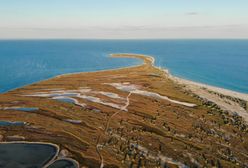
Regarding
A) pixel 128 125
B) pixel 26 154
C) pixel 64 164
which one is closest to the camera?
pixel 64 164

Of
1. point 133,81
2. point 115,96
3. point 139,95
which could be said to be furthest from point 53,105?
point 133,81

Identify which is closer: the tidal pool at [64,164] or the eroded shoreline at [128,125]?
the tidal pool at [64,164]

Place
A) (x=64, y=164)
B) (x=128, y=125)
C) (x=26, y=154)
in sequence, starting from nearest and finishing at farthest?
1. (x=64, y=164)
2. (x=26, y=154)
3. (x=128, y=125)

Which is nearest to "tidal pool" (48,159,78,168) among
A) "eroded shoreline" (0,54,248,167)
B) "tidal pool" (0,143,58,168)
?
"eroded shoreline" (0,54,248,167)

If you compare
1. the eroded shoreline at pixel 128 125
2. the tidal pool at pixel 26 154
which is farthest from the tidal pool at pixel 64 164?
the tidal pool at pixel 26 154

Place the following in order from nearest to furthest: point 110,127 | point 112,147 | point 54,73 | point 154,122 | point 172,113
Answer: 1. point 112,147
2. point 110,127
3. point 154,122
4. point 172,113
5. point 54,73

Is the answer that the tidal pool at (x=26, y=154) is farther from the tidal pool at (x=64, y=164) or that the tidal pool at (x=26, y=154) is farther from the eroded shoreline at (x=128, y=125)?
the eroded shoreline at (x=128, y=125)

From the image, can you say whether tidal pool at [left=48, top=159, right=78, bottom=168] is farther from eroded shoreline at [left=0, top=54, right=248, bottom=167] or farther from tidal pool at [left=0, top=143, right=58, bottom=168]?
tidal pool at [left=0, top=143, right=58, bottom=168]

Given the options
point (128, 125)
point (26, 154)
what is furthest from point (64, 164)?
point (128, 125)

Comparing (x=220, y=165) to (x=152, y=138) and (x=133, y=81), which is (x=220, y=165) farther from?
(x=133, y=81)

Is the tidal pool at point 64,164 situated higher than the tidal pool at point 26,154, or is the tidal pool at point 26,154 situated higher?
the tidal pool at point 26,154

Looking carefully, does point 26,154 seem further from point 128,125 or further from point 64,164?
point 128,125
